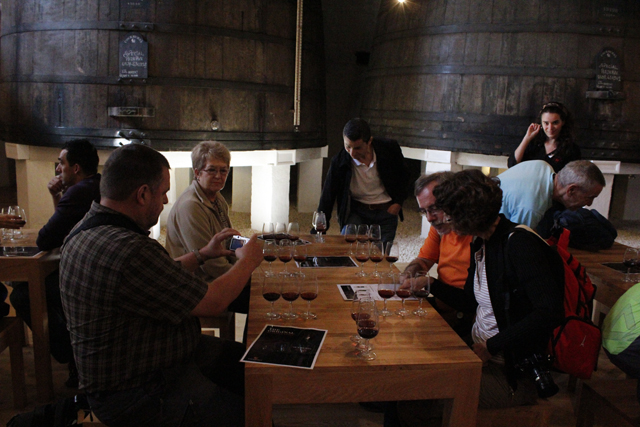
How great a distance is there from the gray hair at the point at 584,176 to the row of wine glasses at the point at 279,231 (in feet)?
5.23

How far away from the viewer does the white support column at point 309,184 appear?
24.1 feet

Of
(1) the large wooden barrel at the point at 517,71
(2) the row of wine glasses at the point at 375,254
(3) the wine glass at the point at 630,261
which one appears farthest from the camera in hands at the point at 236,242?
(1) the large wooden barrel at the point at 517,71

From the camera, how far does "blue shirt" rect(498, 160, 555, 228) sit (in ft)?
10.0

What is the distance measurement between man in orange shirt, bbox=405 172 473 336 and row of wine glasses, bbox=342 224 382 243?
1.12 feet

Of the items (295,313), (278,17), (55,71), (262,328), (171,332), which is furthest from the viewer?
(278,17)

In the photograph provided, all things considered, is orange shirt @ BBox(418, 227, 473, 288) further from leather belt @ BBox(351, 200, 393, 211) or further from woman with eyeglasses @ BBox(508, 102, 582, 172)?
woman with eyeglasses @ BBox(508, 102, 582, 172)

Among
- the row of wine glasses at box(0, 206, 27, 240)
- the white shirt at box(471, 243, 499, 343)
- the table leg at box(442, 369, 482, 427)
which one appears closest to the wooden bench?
the white shirt at box(471, 243, 499, 343)

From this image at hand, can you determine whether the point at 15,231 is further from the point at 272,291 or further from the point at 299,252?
the point at 272,291

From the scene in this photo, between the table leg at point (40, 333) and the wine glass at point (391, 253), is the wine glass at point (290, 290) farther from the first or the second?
the table leg at point (40, 333)

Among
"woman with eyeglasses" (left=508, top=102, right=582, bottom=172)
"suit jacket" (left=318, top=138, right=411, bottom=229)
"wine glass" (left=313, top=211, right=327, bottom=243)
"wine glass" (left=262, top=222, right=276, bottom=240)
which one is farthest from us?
"suit jacket" (left=318, top=138, right=411, bottom=229)

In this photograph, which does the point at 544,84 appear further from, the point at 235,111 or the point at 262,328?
the point at 262,328

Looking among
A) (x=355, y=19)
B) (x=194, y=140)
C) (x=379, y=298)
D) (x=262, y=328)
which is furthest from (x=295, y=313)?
(x=355, y=19)

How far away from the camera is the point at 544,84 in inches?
198

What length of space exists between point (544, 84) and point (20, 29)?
5.19 m
